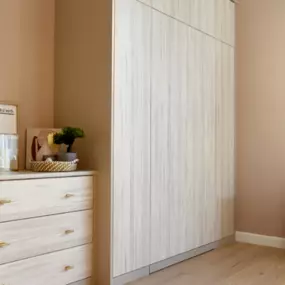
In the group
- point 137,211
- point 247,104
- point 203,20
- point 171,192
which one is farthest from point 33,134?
point 247,104

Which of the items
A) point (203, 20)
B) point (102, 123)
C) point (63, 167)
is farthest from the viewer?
point (203, 20)

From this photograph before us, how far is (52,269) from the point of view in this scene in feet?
7.91

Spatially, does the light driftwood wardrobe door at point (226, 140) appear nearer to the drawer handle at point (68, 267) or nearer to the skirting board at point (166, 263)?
the skirting board at point (166, 263)

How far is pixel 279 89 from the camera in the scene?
3.79 meters

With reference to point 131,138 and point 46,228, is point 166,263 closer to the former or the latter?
point 131,138

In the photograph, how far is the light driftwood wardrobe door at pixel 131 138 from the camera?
Result: 267 centimetres

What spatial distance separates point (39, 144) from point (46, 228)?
1.74 ft

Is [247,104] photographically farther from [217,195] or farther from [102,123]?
[102,123]

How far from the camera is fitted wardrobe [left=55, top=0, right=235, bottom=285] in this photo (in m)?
2.66

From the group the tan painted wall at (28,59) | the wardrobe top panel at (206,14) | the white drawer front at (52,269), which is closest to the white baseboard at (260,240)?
the wardrobe top panel at (206,14)

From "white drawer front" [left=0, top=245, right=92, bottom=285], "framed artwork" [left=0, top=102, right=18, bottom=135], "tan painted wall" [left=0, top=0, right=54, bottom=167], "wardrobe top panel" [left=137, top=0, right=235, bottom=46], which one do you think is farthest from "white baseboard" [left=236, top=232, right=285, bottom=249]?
"framed artwork" [left=0, top=102, right=18, bottom=135]

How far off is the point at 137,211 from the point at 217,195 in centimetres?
106

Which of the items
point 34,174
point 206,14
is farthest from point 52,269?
point 206,14

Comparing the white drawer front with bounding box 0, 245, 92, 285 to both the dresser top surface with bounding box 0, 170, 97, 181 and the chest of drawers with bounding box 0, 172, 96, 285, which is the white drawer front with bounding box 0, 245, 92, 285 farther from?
the dresser top surface with bounding box 0, 170, 97, 181
